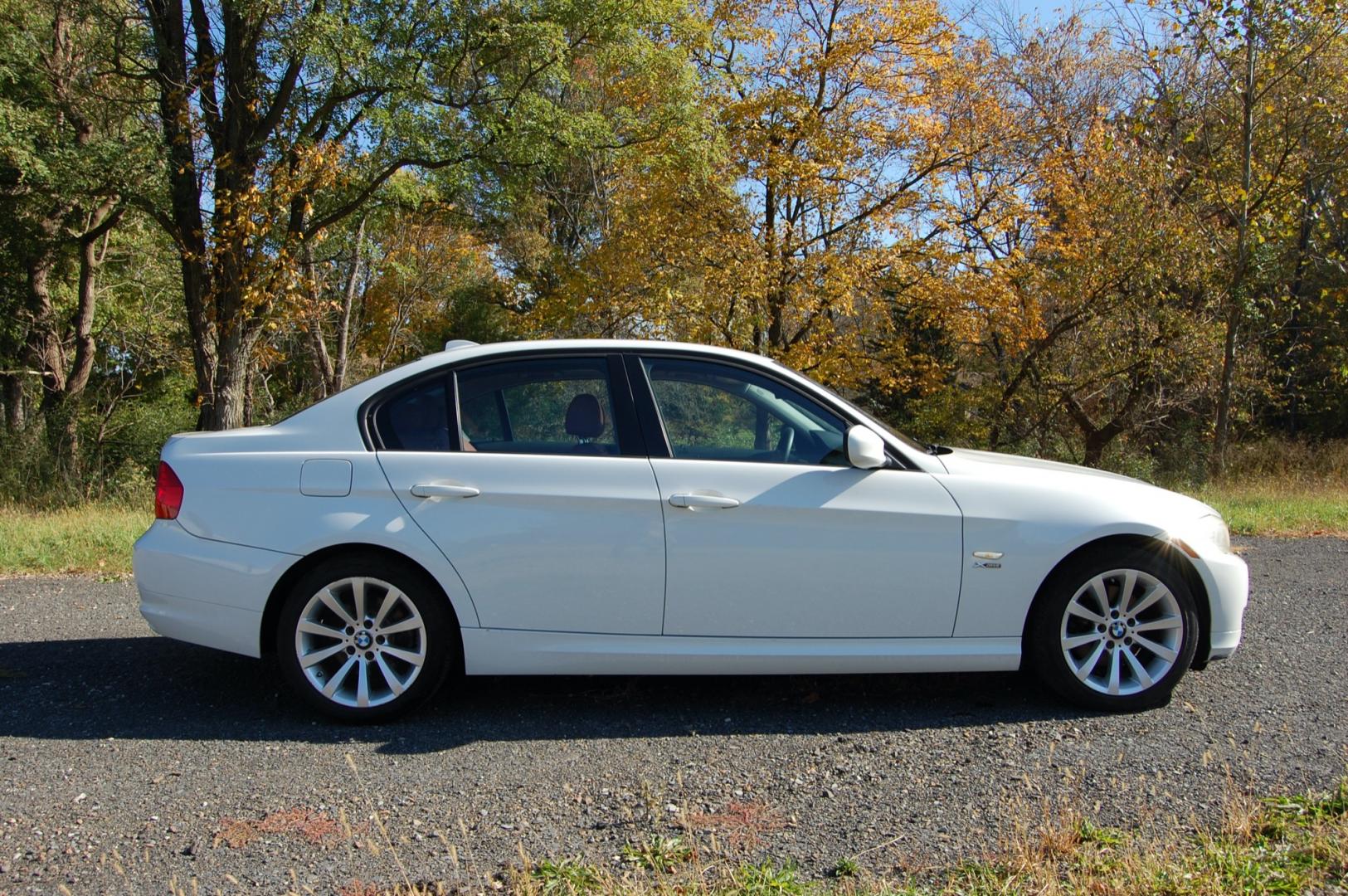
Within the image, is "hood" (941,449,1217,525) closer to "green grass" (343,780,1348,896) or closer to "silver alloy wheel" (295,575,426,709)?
"green grass" (343,780,1348,896)

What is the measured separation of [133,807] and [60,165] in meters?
13.2

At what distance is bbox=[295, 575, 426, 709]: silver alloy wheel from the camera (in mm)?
4230

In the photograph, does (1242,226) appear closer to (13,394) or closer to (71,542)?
(71,542)

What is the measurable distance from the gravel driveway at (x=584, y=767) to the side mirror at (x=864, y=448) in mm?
1106

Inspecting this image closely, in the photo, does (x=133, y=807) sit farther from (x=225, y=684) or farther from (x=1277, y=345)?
(x=1277, y=345)

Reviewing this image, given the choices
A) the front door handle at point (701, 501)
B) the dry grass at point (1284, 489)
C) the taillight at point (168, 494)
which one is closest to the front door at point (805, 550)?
the front door handle at point (701, 501)

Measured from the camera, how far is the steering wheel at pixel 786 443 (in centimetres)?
442

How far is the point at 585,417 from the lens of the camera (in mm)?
4453

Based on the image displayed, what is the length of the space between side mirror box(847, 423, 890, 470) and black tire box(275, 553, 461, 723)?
1.87 meters

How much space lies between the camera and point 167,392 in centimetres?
2622

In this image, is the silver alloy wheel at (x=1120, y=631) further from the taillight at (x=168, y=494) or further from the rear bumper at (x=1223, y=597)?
the taillight at (x=168, y=494)

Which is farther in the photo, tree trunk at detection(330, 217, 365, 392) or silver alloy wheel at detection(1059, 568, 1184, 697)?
tree trunk at detection(330, 217, 365, 392)

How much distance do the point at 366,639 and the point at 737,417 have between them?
1887 mm

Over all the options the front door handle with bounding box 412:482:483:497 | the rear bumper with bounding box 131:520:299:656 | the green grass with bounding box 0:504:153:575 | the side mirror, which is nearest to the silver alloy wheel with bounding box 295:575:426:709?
the rear bumper with bounding box 131:520:299:656
